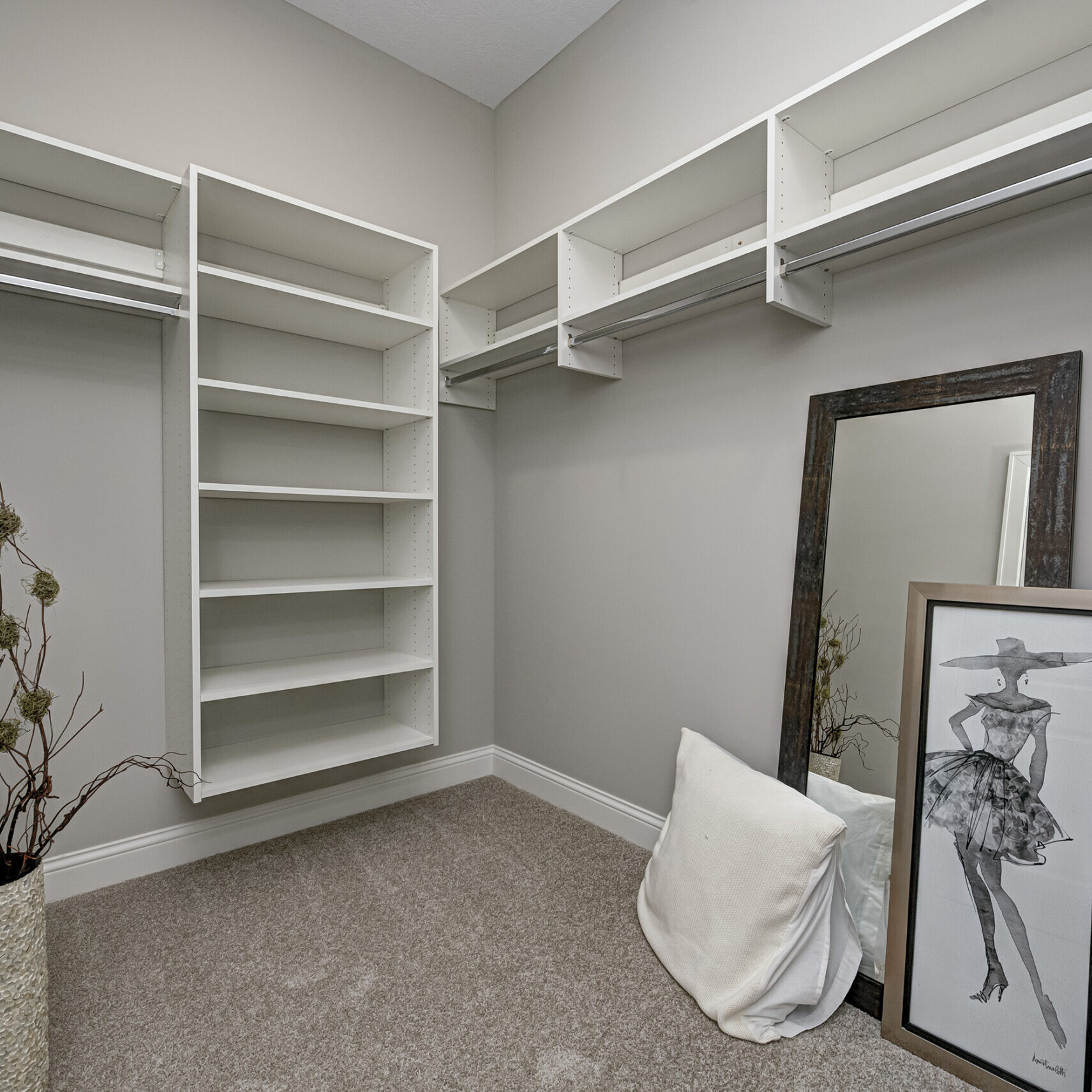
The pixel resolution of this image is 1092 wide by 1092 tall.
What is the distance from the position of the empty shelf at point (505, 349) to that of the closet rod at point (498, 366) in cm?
2

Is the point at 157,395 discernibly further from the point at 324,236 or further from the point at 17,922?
the point at 17,922

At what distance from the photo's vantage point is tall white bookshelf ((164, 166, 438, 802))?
2006mm

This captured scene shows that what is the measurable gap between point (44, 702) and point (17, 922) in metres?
0.40

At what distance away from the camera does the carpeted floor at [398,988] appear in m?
1.37

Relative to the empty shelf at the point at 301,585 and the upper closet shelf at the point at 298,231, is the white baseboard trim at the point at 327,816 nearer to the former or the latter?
the empty shelf at the point at 301,585

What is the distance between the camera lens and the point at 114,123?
6.73 feet

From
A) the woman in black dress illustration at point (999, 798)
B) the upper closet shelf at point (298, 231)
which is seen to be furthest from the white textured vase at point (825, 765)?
the upper closet shelf at point (298, 231)

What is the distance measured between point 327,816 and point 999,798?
7.10 feet

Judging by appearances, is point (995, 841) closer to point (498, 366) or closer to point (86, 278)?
point (498, 366)

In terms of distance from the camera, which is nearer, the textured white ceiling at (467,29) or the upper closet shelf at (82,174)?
the upper closet shelf at (82,174)

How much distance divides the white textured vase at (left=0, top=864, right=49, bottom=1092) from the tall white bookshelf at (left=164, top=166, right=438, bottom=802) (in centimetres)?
62

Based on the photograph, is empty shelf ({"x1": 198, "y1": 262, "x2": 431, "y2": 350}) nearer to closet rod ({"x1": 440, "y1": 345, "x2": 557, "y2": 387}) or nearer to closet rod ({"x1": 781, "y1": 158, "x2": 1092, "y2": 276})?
closet rod ({"x1": 440, "y1": 345, "x2": 557, "y2": 387})

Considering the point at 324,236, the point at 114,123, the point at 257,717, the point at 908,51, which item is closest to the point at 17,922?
the point at 257,717

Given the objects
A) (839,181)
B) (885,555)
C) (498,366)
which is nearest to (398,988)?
(885,555)
